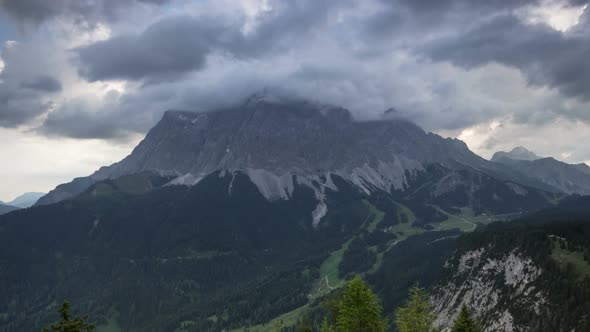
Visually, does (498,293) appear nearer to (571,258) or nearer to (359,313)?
(571,258)

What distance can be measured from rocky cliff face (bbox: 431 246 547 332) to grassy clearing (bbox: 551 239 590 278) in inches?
293

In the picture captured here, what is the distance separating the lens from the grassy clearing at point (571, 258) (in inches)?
5610

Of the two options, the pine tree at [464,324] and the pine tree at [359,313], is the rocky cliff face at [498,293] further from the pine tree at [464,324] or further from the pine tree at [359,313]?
the pine tree at [359,313]

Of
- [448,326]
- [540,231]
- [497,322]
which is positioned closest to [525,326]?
[497,322]

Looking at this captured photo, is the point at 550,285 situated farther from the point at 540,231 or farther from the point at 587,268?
the point at 540,231

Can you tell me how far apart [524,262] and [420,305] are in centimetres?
12469

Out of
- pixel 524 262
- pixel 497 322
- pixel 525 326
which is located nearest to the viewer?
pixel 525 326

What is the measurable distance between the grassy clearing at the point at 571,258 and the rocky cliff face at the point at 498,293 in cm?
744

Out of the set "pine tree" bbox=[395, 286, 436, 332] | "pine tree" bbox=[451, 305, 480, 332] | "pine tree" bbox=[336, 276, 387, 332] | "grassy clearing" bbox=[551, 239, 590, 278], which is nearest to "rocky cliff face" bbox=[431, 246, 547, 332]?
"grassy clearing" bbox=[551, 239, 590, 278]

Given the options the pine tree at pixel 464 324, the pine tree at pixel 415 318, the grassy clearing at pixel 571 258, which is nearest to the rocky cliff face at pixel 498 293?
the grassy clearing at pixel 571 258

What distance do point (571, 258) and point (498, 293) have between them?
95.9 feet

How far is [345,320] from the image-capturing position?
208 ft

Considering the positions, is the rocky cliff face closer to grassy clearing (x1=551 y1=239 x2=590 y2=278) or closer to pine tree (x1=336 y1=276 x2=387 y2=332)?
grassy clearing (x1=551 y1=239 x2=590 y2=278)

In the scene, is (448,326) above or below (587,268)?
below
